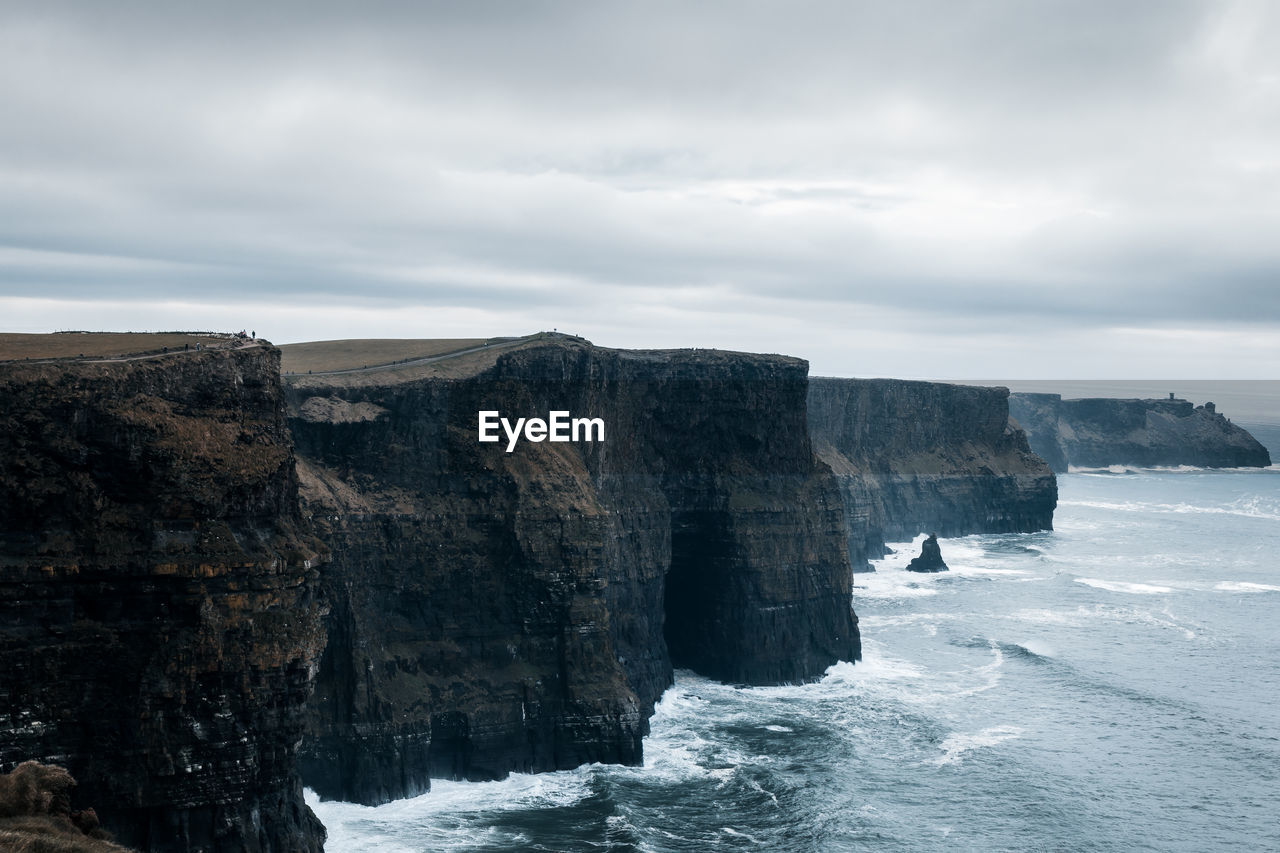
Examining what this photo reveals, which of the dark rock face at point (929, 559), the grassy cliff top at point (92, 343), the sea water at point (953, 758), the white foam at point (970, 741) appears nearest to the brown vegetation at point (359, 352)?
the grassy cliff top at point (92, 343)

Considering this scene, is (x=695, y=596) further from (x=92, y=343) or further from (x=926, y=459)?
(x=926, y=459)

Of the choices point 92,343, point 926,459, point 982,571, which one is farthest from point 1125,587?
point 92,343

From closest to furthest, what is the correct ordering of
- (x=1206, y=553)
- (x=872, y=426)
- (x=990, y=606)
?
(x=990, y=606) < (x=1206, y=553) < (x=872, y=426)

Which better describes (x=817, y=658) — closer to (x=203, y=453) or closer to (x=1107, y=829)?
(x=1107, y=829)

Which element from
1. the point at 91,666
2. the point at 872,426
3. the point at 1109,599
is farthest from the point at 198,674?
the point at 872,426

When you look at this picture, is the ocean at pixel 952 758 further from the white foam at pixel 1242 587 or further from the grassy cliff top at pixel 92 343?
the grassy cliff top at pixel 92 343
